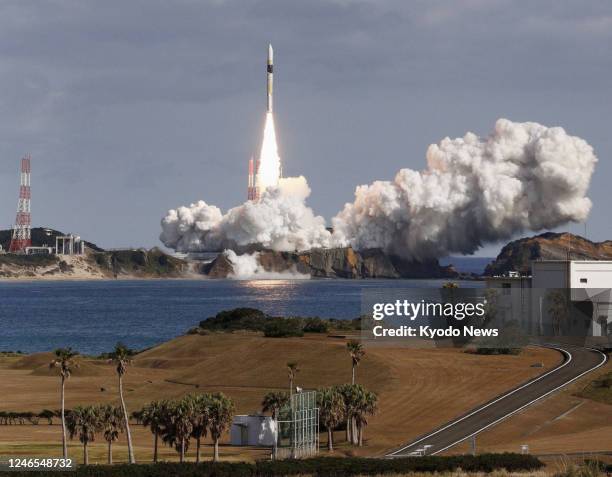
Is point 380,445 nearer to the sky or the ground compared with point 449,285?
nearer to the ground

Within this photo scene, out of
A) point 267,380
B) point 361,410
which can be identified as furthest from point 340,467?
point 267,380

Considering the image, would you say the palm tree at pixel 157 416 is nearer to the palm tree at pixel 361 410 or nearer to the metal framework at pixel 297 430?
the metal framework at pixel 297 430

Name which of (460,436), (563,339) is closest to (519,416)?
(460,436)

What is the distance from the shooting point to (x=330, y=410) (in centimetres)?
7425

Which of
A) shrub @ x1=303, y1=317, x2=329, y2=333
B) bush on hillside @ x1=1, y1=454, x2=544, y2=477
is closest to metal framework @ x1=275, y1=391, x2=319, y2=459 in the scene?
bush on hillside @ x1=1, y1=454, x2=544, y2=477

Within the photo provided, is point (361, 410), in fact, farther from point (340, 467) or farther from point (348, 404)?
point (340, 467)

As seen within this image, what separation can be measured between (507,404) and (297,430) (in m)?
21.3

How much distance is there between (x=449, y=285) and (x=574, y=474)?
60.4m

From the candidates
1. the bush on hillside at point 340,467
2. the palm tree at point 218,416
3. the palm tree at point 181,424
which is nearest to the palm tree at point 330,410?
the palm tree at point 218,416

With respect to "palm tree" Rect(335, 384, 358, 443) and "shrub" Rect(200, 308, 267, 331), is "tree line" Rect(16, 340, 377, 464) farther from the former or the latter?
"shrub" Rect(200, 308, 267, 331)

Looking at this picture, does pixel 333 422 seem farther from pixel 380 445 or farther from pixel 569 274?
pixel 569 274

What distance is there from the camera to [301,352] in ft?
352

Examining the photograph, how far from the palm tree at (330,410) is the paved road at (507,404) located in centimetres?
449

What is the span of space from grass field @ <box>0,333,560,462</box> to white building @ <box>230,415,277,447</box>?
1.88 m
